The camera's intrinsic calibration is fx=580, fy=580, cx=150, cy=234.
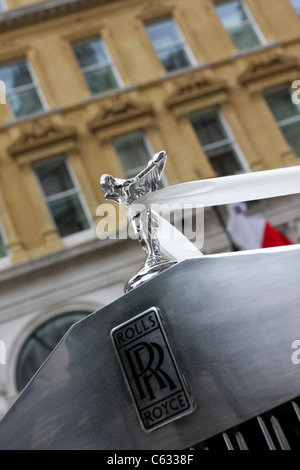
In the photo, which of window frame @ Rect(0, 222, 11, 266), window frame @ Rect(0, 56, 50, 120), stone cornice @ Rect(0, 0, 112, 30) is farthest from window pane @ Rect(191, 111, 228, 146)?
window frame @ Rect(0, 222, 11, 266)

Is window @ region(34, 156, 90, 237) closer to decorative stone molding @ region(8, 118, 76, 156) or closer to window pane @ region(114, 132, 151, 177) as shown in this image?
decorative stone molding @ region(8, 118, 76, 156)

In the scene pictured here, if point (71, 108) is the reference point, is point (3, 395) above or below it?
below

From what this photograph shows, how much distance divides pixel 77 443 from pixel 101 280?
16.9ft

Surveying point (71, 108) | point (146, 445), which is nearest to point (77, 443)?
point (146, 445)

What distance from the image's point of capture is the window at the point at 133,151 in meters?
6.17

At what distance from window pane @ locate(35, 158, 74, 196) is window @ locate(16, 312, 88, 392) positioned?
1.35m

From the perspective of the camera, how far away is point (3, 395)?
502 cm

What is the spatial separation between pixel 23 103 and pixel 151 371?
249 inches

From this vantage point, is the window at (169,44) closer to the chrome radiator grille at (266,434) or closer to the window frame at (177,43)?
the window frame at (177,43)

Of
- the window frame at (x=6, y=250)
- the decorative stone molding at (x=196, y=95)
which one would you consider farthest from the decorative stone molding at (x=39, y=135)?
the decorative stone molding at (x=196, y=95)

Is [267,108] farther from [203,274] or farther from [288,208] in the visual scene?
[203,274]

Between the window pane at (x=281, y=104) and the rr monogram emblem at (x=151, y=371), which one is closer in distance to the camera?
the rr monogram emblem at (x=151, y=371)

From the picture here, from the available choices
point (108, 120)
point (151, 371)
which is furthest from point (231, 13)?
point (151, 371)

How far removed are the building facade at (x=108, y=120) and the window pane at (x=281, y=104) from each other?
0.02 meters
